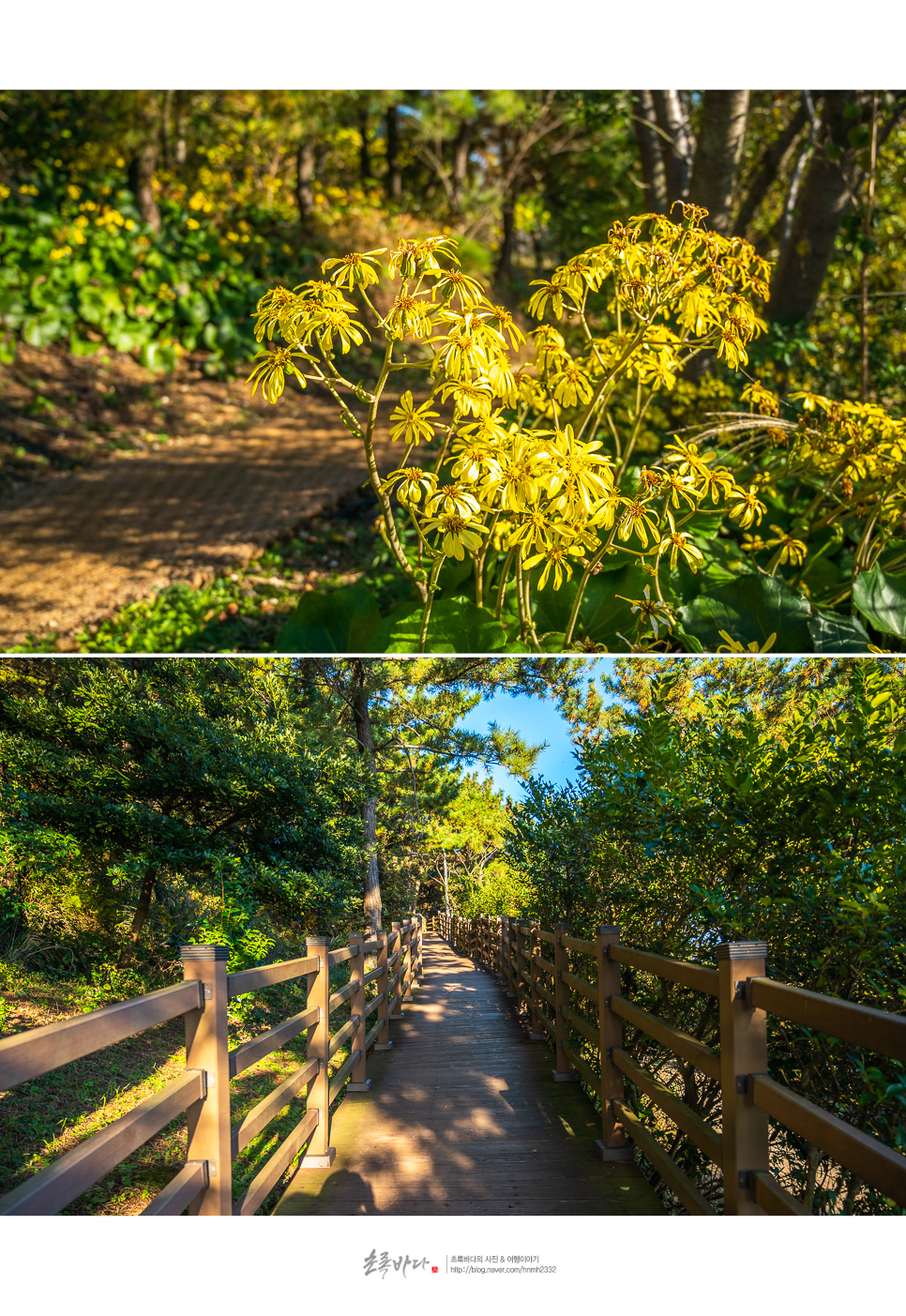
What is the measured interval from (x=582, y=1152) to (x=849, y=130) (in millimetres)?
3906

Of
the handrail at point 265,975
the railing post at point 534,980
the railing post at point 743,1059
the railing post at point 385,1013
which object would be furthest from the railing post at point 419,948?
the railing post at point 743,1059

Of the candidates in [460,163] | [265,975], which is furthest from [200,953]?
[460,163]

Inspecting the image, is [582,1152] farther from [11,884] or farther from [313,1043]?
[11,884]

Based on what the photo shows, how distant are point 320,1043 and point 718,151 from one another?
3.46m

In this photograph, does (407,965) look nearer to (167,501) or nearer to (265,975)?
(265,975)

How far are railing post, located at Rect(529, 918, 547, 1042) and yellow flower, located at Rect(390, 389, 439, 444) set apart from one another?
9.02 feet

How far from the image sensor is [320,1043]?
7.66 ft

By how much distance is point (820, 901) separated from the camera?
1734mm

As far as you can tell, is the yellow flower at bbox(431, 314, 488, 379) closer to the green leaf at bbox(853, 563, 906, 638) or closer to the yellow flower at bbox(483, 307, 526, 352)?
the yellow flower at bbox(483, 307, 526, 352)

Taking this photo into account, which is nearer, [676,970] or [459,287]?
[459,287]

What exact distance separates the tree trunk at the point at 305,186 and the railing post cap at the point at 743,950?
837 centimetres

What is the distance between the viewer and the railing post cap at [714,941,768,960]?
1341 millimetres

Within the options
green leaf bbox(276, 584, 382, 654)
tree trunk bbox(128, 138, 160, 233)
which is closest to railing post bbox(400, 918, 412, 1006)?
green leaf bbox(276, 584, 382, 654)
